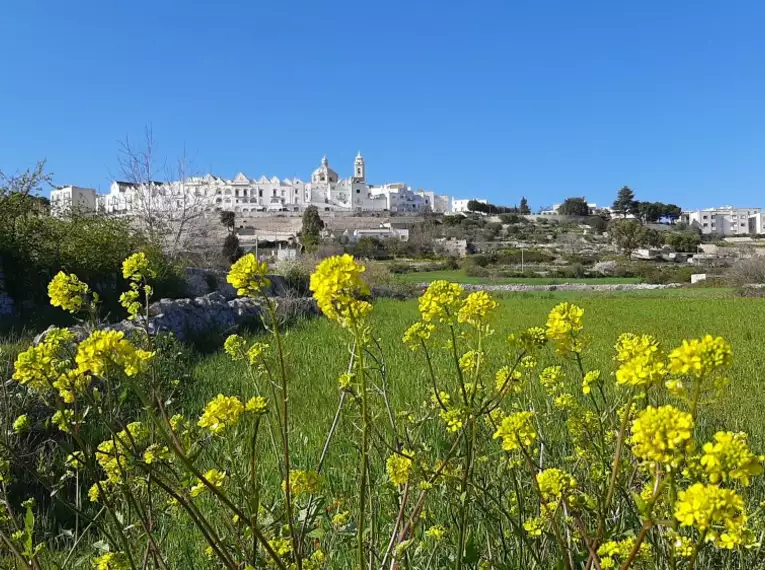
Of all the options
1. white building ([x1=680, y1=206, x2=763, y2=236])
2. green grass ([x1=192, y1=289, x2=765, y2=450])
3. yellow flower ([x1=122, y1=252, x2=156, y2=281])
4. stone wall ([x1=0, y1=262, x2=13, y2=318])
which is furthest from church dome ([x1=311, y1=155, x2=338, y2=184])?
yellow flower ([x1=122, y1=252, x2=156, y2=281])

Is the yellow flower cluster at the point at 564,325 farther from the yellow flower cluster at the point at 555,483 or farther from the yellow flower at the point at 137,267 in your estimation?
the yellow flower at the point at 137,267

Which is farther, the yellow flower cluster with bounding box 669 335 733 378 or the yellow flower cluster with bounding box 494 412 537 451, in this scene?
the yellow flower cluster with bounding box 494 412 537 451

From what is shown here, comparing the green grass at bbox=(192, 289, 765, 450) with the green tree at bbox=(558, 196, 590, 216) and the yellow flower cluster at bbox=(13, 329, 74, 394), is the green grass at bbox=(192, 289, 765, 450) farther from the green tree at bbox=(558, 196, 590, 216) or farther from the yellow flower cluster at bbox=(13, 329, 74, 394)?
the green tree at bbox=(558, 196, 590, 216)

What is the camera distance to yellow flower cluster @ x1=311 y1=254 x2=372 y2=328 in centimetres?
112

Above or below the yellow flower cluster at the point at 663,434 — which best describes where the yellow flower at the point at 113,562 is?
below

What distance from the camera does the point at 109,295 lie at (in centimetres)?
1174

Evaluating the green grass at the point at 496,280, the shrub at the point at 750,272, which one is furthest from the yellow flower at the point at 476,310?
the shrub at the point at 750,272

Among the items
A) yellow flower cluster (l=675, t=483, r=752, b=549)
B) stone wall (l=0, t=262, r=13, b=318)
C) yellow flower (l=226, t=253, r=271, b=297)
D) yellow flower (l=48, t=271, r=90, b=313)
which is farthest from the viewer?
stone wall (l=0, t=262, r=13, b=318)

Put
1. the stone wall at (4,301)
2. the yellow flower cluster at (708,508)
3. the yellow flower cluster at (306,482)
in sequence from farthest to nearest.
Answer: the stone wall at (4,301) → the yellow flower cluster at (306,482) → the yellow flower cluster at (708,508)

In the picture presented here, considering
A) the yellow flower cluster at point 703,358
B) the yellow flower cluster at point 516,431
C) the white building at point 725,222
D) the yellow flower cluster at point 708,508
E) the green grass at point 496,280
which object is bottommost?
the green grass at point 496,280

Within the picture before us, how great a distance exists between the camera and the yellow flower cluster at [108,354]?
4.01ft

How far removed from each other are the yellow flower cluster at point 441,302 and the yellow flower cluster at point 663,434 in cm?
73

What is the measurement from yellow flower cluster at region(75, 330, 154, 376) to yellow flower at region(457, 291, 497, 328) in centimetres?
93

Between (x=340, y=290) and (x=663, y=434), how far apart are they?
65cm
